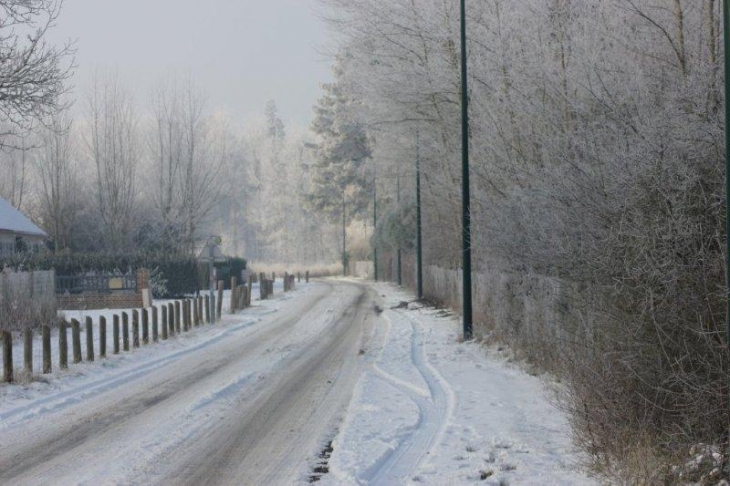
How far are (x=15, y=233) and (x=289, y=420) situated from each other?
1343 inches

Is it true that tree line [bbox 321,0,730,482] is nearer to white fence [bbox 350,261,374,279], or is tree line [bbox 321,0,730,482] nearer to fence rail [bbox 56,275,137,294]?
fence rail [bbox 56,275,137,294]

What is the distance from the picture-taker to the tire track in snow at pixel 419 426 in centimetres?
692

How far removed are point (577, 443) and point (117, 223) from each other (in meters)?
42.1

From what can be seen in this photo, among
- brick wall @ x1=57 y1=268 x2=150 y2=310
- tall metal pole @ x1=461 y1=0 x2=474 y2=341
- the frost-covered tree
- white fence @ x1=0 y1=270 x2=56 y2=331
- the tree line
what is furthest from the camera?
the frost-covered tree

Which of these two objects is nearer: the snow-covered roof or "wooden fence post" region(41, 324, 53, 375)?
"wooden fence post" region(41, 324, 53, 375)

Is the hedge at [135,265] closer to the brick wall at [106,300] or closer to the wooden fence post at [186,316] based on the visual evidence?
the brick wall at [106,300]

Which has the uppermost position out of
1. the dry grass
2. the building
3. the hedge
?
the building

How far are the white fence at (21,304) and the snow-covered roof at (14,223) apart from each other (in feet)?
50.1

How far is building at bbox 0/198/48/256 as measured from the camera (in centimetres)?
3827

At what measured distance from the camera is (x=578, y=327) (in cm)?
845

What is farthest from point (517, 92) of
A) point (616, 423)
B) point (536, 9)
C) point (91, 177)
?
point (91, 177)

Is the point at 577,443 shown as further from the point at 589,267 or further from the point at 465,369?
the point at 465,369

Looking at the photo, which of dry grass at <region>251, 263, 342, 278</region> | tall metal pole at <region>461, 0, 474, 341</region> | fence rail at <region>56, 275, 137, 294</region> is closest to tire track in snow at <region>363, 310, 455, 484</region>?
tall metal pole at <region>461, 0, 474, 341</region>

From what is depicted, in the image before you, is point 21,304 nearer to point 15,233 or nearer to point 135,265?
point 135,265
